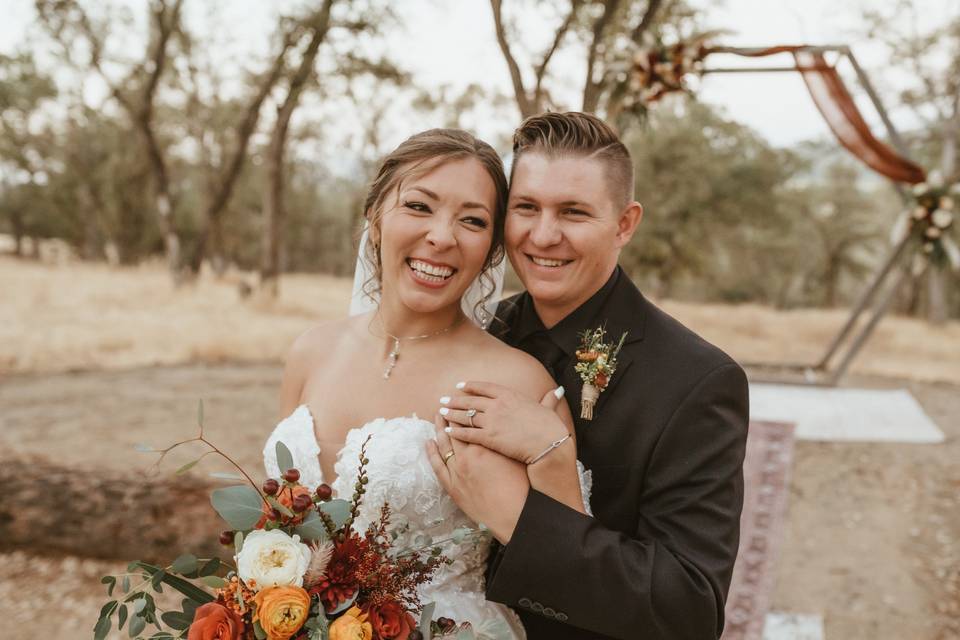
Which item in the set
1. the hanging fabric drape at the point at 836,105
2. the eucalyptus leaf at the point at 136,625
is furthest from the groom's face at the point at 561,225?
the hanging fabric drape at the point at 836,105

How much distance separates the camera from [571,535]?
1.90 metres

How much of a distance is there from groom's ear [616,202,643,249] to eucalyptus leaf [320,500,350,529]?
128 centimetres

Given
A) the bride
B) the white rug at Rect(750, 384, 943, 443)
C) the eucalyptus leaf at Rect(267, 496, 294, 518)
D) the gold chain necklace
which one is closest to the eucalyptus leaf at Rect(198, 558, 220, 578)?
the eucalyptus leaf at Rect(267, 496, 294, 518)

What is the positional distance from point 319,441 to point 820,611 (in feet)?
13.9

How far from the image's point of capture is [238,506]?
1664 millimetres

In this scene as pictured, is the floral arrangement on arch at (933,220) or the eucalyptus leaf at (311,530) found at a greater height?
the floral arrangement on arch at (933,220)

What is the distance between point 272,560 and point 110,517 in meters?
4.70

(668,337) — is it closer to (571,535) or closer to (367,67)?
(571,535)

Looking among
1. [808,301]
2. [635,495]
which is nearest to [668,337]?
[635,495]

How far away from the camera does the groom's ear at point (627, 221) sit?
8.21 feet

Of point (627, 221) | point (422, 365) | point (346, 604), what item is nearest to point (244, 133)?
point (422, 365)

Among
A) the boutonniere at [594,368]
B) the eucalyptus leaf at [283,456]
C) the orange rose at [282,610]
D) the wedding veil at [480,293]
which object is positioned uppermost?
the wedding veil at [480,293]

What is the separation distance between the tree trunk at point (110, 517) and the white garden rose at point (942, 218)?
7.60 m

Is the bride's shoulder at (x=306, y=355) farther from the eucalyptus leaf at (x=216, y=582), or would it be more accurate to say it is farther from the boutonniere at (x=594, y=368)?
the eucalyptus leaf at (x=216, y=582)
